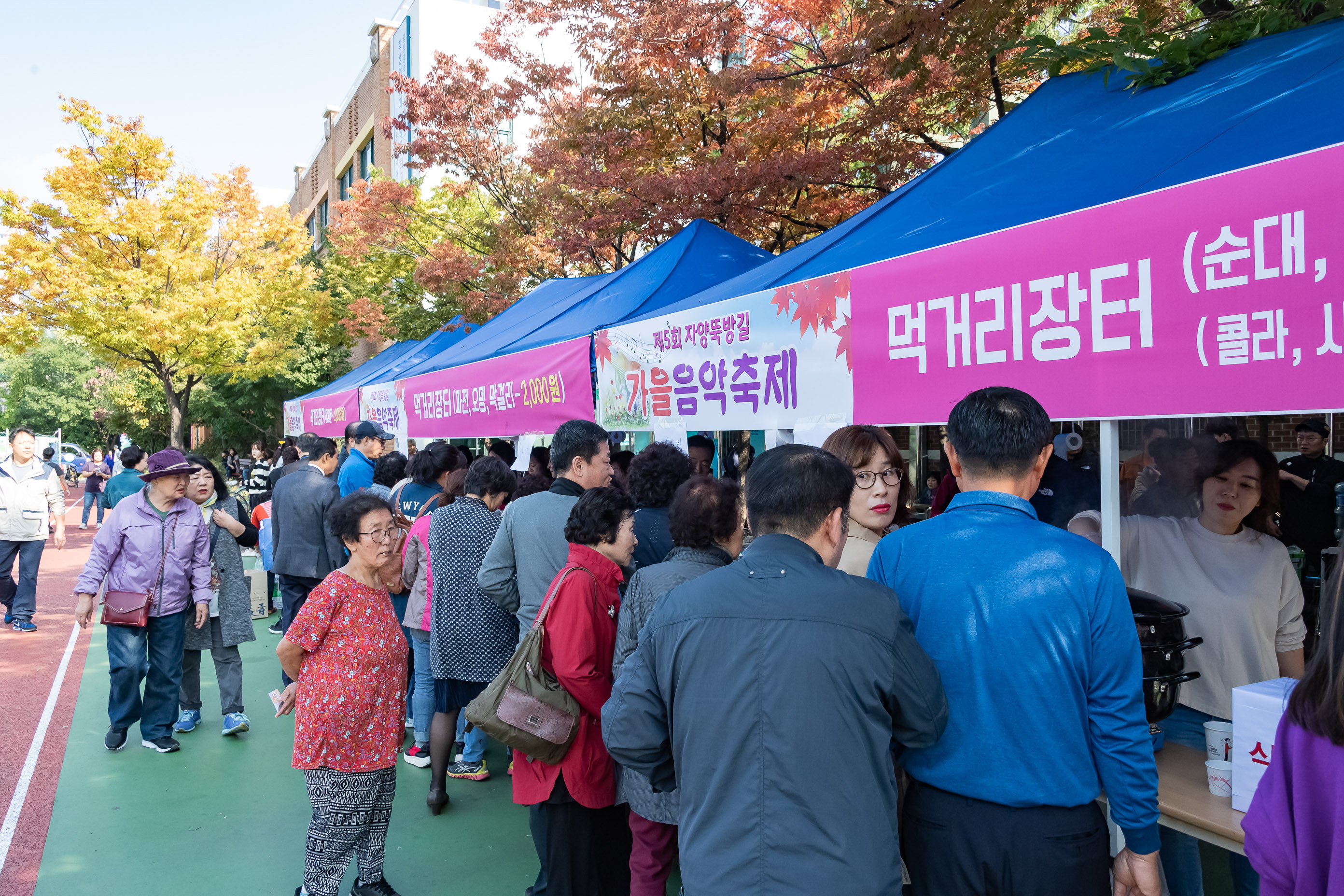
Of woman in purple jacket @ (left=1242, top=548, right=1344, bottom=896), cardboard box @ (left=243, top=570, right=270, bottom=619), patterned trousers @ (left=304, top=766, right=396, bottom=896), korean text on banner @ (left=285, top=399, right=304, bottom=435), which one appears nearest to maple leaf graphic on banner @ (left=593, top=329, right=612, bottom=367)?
patterned trousers @ (left=304, top=766, right=396, bottom=896)

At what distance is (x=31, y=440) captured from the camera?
27.9ft

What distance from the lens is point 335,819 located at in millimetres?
3164

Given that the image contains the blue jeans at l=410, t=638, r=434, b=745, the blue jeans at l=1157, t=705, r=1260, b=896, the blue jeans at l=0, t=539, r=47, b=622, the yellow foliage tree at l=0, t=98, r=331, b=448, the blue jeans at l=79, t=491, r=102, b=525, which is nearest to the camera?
the blue jeans at l=1157, t=705, r=1260, b=896

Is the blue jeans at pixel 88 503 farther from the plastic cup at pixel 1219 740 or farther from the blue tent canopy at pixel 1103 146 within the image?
the plastic cup at pixel 1219 740

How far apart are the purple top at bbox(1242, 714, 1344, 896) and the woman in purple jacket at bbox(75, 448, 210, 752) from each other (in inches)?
219

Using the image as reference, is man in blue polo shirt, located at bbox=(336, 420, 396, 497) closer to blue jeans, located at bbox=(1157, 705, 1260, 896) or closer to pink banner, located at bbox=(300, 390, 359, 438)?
pink banner, located at bbox=(300, 390, 359, 438)

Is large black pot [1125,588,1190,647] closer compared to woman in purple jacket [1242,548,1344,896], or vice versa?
woman in purple jacket [1242,548,1344,896]

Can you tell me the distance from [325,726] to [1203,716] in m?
2.97

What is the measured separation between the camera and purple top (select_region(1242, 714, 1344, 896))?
A: 112cm

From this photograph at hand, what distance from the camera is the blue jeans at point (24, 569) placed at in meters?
8.48

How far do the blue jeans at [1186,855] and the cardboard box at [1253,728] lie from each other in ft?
1.67

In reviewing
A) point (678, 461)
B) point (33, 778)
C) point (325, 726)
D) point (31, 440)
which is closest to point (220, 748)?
point (33, 778)

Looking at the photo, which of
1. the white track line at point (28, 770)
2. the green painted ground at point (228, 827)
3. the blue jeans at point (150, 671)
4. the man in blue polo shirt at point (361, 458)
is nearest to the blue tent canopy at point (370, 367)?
the man in blue polo shirt at point (361, 458)

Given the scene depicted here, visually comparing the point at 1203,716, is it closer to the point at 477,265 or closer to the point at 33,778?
the point at 33,778
